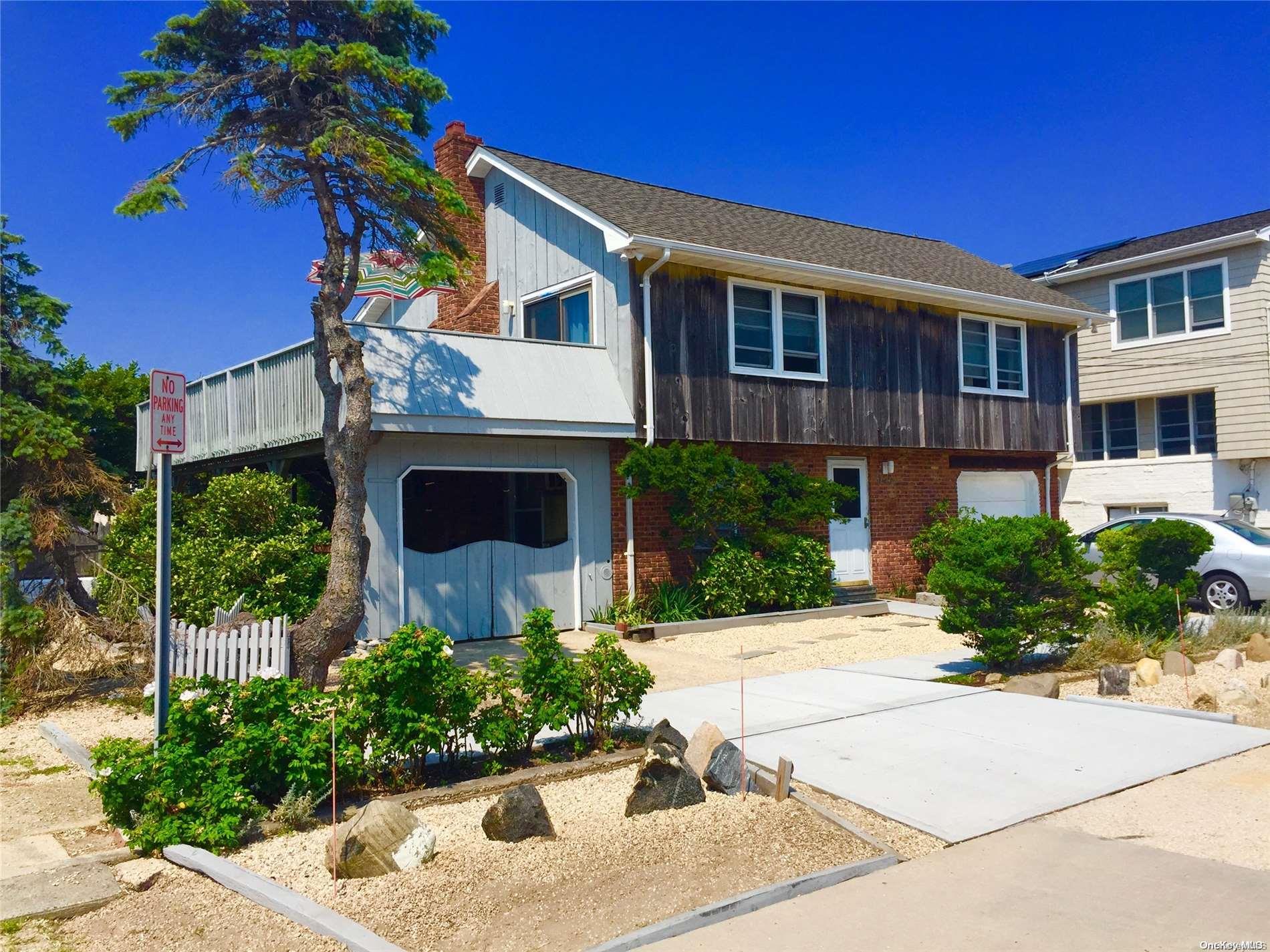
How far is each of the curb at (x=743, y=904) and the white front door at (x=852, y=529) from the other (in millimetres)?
12424

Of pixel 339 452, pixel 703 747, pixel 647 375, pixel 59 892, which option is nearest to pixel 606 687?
pixel 703 747

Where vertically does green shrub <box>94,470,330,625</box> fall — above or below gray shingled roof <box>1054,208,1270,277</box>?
below

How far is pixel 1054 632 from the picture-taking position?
33.2 feet

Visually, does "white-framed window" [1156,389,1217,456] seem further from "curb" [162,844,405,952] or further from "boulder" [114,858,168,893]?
"boulder" [114,858,168,893]

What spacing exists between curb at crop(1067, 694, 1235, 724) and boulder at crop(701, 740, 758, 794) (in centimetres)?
415

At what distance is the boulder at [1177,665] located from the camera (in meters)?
9.98

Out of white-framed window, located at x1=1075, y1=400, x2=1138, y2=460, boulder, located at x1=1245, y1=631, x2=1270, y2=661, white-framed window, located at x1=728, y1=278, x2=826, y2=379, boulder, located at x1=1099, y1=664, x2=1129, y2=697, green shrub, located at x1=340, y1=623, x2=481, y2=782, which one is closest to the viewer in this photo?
green shrub, located at x1=340, y1=623, x2=481, y2=782

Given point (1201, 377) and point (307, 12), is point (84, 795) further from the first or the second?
point (1201, 377)

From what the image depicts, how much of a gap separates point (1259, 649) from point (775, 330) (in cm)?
796

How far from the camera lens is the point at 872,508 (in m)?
18.1

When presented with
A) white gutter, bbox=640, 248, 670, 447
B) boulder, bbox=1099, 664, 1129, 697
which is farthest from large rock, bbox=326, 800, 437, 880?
white gutter, bbox=640, 248, 670, 447

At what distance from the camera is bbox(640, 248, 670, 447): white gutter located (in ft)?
47.7

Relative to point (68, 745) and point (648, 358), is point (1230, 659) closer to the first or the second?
point (648, 358)

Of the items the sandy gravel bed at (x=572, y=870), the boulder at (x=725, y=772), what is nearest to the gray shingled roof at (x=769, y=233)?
the boulder at (x=725, y=772)
